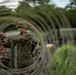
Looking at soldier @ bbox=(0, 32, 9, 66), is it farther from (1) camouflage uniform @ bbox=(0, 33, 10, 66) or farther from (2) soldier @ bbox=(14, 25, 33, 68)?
(2) soldier @ bbox=(14, 25, 33, 68)

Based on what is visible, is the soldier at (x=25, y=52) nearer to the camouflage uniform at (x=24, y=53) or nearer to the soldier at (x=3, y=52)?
the camouflage uniform at (x=24, y=53)

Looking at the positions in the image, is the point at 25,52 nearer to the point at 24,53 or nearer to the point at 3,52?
the point at 24,53

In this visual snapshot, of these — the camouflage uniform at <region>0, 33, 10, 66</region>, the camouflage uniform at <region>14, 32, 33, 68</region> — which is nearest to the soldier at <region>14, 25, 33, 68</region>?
the camouflage uniform at <region>14, 32, 33, 68</region>

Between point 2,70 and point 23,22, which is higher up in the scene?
point 23,22

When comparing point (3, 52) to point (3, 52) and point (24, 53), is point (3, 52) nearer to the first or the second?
point (3, 52)

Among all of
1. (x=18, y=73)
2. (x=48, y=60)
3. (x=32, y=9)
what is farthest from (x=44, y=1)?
(x=18, y=73)

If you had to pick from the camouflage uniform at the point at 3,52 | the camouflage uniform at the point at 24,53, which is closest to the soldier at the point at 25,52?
the camouflage uniform at the point at 24,53

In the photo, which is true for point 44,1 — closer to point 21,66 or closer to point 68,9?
point 21,66

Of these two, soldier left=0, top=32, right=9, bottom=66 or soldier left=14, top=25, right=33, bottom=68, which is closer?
soldier left=0, top=32, right=9, bottom=66

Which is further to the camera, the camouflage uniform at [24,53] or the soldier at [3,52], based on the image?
the camouflage uniform at [24,53]

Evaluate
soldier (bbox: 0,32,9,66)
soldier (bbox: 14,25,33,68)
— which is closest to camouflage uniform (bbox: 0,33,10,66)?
soldier (bbox: 0,32,9,66)

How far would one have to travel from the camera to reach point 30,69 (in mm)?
8984

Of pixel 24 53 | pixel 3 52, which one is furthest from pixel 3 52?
pixel 24 53

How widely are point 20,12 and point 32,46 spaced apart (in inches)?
74.9
